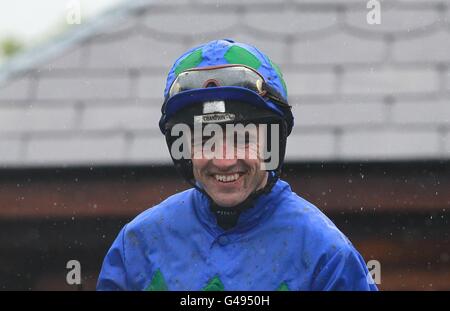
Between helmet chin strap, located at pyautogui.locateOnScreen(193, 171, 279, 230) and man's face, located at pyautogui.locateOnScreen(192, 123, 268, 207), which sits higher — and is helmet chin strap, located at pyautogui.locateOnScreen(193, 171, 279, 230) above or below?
below

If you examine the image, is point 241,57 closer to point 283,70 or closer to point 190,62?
A: point 190,62

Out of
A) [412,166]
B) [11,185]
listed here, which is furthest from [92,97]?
[412,166]

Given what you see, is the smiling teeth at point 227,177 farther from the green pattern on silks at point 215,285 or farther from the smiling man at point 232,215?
the green pattern on silks at point 215,285

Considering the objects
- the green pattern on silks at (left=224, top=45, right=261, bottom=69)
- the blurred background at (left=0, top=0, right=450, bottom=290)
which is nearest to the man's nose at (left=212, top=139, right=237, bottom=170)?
the green pattern on silks at (left=224, top=45, right=261, bottom=69)

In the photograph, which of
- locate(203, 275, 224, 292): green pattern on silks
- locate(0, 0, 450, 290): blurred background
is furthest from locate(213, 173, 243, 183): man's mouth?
locate(0, 0, 450, 290): blurred background

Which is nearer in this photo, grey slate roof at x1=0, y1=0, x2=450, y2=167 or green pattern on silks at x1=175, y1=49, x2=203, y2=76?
green pattern on silks at x1=175, y1=49, x2=203, y2=76

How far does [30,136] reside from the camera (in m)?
3.67

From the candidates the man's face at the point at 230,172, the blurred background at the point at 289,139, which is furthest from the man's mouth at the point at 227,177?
the blurred background at the point at 289,139

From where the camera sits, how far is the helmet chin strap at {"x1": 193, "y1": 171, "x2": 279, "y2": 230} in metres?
2.04

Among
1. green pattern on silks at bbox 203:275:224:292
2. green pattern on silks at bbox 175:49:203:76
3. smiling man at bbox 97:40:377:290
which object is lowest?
green pattern on silks at bbox 203:275:224:292

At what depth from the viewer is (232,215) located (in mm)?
2055

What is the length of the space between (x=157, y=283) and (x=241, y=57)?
48 cm

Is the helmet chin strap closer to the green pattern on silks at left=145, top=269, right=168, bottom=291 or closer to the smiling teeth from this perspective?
the smiling teeth

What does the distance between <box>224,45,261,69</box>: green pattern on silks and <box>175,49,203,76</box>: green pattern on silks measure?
0.18 ft
